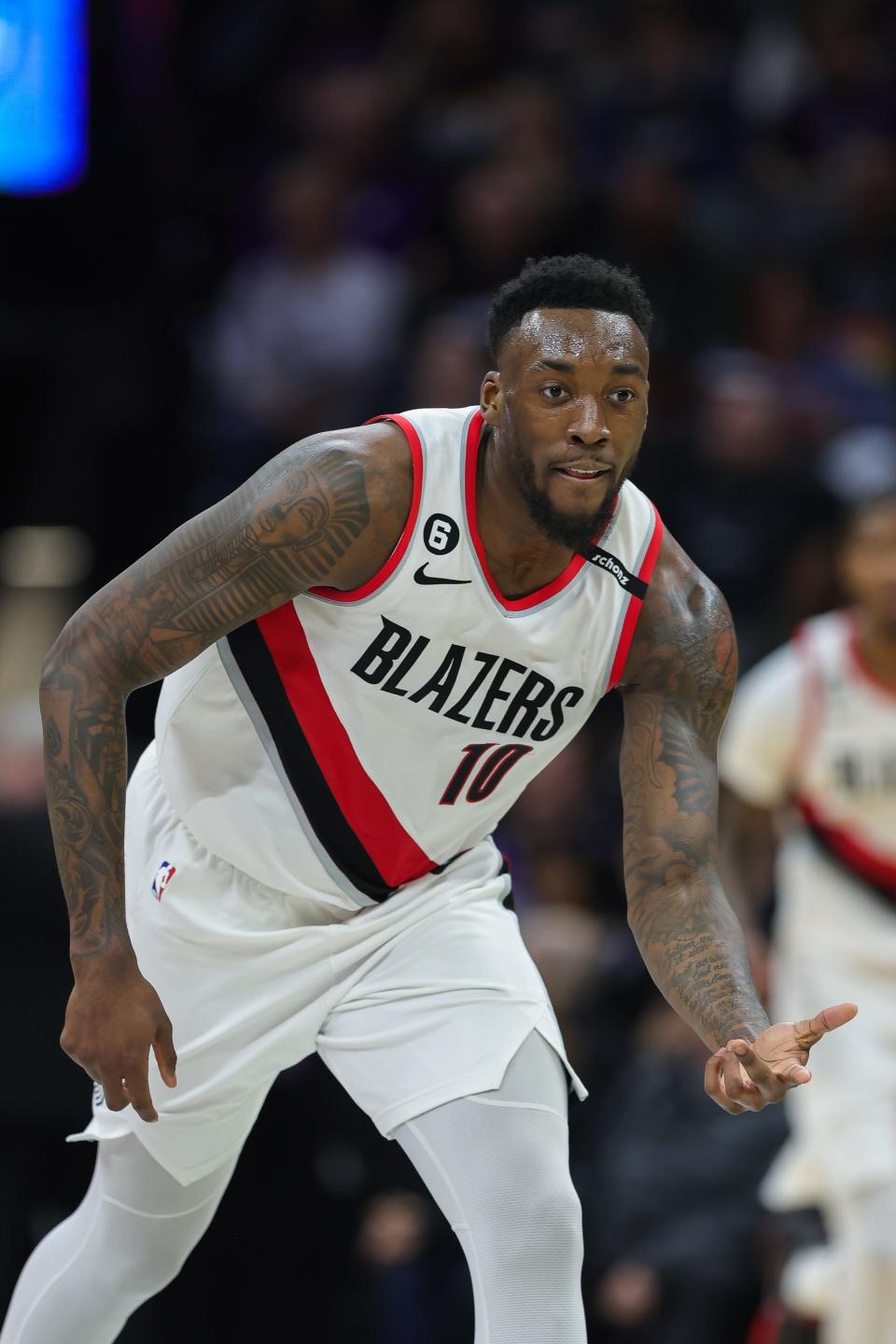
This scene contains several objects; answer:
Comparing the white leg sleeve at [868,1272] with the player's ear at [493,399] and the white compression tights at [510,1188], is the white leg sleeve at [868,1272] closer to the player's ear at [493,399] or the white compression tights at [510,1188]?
the white compression tights at [510,1188]

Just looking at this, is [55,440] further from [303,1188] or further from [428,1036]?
[428,1036]

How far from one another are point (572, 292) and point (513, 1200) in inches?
62.3

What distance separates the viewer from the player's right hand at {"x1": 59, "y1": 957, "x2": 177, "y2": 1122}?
11.5ft

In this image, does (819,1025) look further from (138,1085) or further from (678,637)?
(138,1085)


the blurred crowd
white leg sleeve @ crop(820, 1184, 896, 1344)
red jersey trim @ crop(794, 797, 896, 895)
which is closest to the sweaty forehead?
red jersey trim @ crop(794, 797, 896, 895)

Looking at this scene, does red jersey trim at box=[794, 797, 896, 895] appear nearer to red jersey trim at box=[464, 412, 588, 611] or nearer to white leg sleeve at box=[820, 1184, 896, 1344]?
white leg sleeve at box=[820, 1184, 896, 1344]

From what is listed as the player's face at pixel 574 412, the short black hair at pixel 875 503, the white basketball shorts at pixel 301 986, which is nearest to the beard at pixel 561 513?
the player's face at pixel 574 412

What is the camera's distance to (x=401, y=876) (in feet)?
13.1

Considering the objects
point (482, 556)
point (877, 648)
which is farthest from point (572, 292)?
point (877, 648)

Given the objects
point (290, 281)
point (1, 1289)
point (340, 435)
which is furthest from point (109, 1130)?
point (290, 281)

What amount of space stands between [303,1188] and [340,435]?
332 cm

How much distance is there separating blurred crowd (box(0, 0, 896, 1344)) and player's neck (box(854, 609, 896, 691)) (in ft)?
4.61

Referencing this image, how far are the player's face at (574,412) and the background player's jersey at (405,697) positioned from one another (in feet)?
0.50

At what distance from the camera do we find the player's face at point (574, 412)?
361 centimetres
